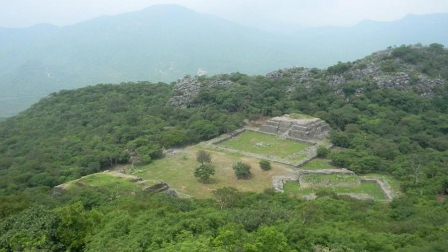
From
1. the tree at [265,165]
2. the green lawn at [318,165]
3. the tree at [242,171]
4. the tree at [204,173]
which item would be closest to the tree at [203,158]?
the tree at [204,173]

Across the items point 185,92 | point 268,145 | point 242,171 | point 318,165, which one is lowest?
point 318,165

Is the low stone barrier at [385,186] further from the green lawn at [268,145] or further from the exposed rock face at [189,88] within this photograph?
the exposed rock face at [189,88]

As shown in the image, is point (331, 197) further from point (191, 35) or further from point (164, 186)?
point (191, 35)

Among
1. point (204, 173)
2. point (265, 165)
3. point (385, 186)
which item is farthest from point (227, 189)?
point (385, 186)

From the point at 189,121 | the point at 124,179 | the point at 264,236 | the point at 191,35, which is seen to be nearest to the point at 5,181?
the point at 124,179

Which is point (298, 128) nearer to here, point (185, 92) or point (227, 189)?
point (227, 189)

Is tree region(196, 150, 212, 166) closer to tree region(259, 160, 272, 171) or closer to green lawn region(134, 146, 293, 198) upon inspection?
green lawn region(134, 146, 293, 198)

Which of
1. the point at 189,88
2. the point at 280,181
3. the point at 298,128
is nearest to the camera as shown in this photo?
the point at 280,181
